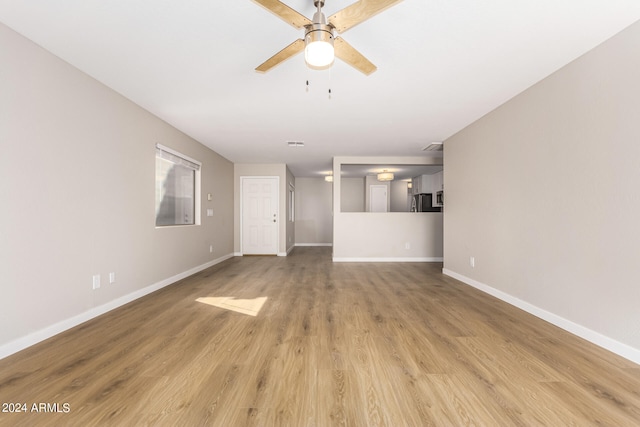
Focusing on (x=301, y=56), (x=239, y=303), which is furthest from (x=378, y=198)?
(x=301, y=56)

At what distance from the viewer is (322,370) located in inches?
70.0

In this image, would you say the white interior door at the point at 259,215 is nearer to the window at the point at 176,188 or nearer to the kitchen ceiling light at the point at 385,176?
the window at the point at 176,188

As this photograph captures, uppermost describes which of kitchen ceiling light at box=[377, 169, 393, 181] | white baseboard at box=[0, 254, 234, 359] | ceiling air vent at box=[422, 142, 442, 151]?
ceiling air vent at box=[422, 142, 442, 151]

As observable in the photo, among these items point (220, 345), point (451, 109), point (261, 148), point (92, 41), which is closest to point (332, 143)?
point (261, 148)

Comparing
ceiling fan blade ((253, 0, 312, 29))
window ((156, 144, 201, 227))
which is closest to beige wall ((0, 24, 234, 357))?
window ((156, 144, 201, 227))

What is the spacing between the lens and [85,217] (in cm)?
266

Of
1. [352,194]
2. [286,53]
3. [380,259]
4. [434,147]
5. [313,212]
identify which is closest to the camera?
[286,53]

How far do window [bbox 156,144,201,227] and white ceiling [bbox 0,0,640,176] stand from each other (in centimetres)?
32

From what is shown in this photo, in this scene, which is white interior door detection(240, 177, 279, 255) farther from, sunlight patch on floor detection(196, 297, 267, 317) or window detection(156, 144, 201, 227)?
sunlight patch on floor detection(196, 297, 267, 317)

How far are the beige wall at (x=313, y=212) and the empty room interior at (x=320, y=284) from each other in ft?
18.7

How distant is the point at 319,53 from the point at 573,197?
2.40 metres

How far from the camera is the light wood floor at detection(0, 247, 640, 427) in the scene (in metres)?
1.38

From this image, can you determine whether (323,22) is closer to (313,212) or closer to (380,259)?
(380,259)

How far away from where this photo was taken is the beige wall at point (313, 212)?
973 centimetres
